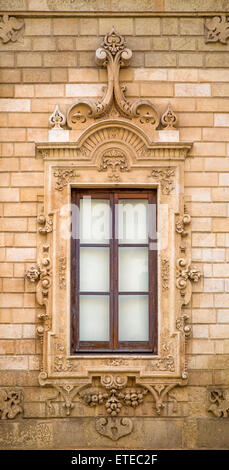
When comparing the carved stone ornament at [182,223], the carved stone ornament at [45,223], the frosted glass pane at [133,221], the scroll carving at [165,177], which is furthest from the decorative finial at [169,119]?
the carved stone ornament at [45,223]


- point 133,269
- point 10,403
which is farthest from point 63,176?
point 10,403

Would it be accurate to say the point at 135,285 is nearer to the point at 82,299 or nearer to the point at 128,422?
the point at 82,299

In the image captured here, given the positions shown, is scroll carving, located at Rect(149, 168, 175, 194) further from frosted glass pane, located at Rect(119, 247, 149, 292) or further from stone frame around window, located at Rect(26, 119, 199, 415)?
frosted glass pane, located at Rect(119, 247, 149, 292)

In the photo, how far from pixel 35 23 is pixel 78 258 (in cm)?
277

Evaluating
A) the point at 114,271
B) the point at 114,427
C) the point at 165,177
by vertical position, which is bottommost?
the point at 114,427

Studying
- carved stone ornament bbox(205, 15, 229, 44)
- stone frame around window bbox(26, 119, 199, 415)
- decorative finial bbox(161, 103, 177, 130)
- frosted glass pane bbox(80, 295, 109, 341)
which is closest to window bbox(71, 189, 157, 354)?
frosted glass pane bbox(80, 295, 109, 341)

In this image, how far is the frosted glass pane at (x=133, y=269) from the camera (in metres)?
9.66

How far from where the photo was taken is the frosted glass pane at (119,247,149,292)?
9.66 meters

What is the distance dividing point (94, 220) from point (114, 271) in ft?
2.08

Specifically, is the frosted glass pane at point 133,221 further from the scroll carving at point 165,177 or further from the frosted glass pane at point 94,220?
the scroll carving at point 165,177

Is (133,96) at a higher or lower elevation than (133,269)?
higher

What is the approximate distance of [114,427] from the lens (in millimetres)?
9281

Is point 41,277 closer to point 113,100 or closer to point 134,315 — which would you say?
point 134,315

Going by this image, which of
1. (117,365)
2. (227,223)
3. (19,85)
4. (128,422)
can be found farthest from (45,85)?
(128,422)
